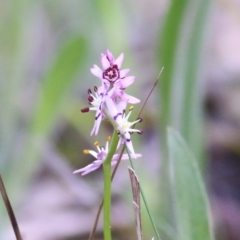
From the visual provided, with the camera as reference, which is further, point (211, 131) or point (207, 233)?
point (211, 131)

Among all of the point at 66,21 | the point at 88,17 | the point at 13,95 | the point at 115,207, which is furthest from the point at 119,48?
the point at 66,21

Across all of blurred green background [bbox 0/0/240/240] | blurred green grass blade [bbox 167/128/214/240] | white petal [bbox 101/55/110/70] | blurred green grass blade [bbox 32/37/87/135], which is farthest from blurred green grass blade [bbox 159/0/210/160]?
white petal [bbox 101/55/110/70]

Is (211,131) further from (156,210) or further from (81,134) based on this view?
(156,210)

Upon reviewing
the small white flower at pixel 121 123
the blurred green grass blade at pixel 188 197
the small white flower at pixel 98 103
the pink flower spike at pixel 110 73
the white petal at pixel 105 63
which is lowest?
the blurred green grass blade at pixel 188 197

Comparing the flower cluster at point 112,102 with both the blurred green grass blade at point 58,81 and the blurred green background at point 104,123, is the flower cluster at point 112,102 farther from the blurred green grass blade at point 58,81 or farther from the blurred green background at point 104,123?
the blurred green grass blade at point 58,81

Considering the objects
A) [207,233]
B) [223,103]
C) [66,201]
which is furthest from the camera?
[223,103]

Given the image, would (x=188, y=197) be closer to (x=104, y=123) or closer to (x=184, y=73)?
(x=184, y=73)

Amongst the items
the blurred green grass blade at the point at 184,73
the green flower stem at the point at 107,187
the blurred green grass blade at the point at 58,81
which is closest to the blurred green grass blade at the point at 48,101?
the blurred green grass blade at the point at 58,81
